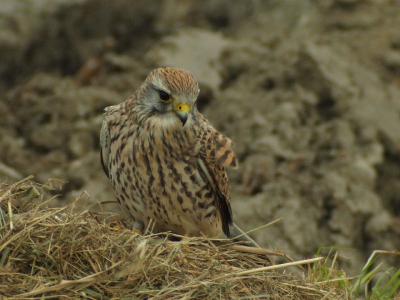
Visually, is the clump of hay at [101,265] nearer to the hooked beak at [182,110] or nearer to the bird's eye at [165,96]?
the hooked beak at [182,110]

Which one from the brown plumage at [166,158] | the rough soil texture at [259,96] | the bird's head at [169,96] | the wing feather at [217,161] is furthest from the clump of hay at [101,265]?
the rough soil texture at [259,96]

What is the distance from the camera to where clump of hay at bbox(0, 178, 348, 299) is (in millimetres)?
3736

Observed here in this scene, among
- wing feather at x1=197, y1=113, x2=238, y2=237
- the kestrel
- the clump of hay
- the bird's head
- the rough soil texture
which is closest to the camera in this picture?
the clump of hay

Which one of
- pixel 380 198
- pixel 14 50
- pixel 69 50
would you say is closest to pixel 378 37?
pixel 380 198

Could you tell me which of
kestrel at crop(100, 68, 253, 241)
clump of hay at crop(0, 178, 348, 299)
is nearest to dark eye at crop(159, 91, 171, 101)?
kestrel at crop(100, 68, 253, 241)

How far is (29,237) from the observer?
3.92 metres

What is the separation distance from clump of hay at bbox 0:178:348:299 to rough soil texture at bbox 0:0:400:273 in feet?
7.74

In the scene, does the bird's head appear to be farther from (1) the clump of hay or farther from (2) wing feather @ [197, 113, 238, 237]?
(1) the clump of hay

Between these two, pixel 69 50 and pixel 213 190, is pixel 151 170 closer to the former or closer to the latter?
pixel 213 190

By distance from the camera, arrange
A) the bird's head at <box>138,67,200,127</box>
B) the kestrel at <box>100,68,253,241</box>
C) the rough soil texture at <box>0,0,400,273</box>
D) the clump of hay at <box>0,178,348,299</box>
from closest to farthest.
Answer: the clump of hay at <box>0,178,348,299</box> < the bird's head at <box>138,67,200,127</box> < the kestrel at <box>100,68,253,241</box> < the rough soil texture at <box>0,0,400,273</box>

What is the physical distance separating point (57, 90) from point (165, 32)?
1675 mm

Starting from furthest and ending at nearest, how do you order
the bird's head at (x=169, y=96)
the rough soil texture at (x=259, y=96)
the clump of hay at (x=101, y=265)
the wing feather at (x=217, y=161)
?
the rough soil texture at (x=259, y=96) → the wing feather at (x=217, y=161) → the bird's head at (x=169, y=96) → the clump of hay at (x=101, y=265)

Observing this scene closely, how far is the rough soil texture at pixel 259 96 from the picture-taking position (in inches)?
280

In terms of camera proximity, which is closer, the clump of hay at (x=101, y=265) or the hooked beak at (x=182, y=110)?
the clump of hay at (x=101, y=265)
